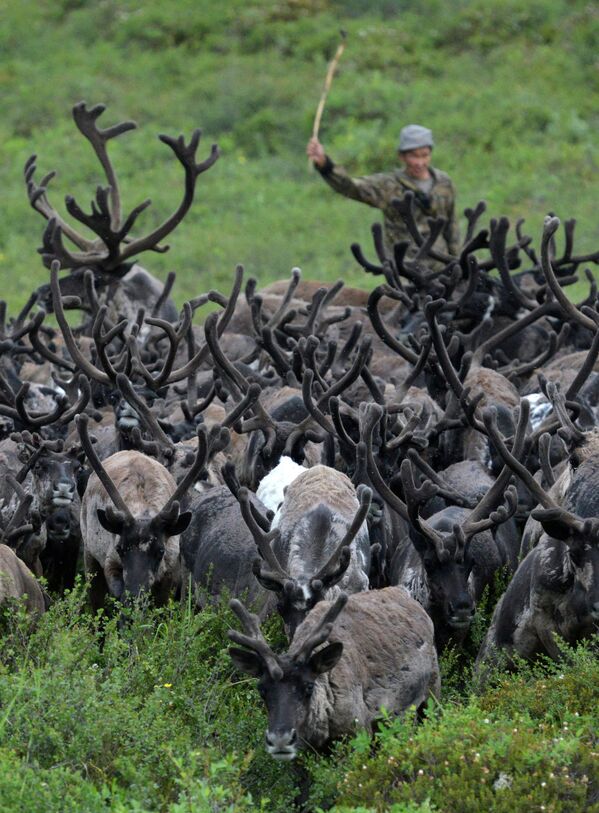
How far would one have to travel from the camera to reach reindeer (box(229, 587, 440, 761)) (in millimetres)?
6488

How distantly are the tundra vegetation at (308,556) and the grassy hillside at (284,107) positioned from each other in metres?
8.84

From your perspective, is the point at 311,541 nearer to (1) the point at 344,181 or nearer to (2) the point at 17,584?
(2) the point at 17,584

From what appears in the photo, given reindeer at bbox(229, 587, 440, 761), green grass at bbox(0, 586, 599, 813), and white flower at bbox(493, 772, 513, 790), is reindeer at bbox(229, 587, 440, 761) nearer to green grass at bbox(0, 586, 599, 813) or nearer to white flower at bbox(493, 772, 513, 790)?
green grass at bbox(0, 586, 599, 813)

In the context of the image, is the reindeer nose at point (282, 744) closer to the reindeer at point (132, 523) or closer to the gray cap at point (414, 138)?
the reindeer at point (132, 523)

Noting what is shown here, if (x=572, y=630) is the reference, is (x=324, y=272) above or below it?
below

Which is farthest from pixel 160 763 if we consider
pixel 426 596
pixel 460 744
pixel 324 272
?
pixel 324 272

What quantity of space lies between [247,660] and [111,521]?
2009mm

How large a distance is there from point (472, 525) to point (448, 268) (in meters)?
5.96

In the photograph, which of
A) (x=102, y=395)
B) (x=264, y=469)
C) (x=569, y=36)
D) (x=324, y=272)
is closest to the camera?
(x=264, y=469)

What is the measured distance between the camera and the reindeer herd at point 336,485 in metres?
7.31

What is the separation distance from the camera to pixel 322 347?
1316 centimetres

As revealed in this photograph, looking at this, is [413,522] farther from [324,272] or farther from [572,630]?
[324,272]

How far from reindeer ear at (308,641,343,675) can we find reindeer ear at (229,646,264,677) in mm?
211

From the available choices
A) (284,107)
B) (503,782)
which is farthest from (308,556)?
(284,107)
